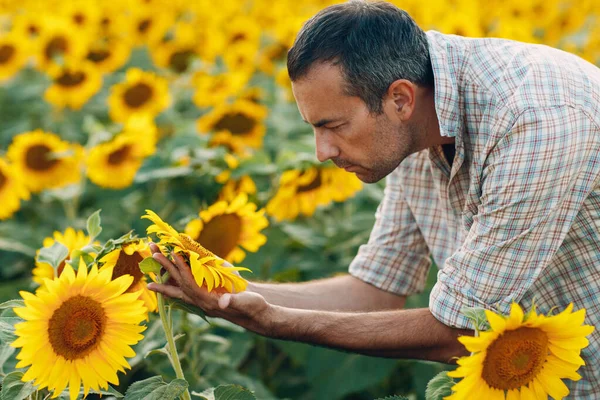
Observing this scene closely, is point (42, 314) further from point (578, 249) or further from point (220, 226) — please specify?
point (578, 249)

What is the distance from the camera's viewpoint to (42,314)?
5.52ft

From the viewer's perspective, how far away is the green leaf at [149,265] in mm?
1713

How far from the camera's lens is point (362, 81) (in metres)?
1.96

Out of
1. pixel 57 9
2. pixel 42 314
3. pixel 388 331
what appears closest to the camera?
pixel 42 314

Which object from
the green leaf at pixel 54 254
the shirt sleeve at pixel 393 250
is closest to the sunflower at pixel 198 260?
the green leaf at pixel 54 254

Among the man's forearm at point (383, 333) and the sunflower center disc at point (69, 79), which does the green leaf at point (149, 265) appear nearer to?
the man's forearm at point (383, 333)

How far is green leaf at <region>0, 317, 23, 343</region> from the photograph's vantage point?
1.74 metres

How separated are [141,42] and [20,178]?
6.50 ft

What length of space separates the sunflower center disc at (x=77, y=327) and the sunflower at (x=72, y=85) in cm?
293

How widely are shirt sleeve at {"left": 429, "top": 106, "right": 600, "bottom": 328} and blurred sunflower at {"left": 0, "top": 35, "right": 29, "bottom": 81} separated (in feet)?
11.6

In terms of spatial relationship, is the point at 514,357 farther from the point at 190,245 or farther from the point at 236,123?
the point at 236,123

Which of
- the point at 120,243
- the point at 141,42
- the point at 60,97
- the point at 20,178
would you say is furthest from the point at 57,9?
the point at 120,243

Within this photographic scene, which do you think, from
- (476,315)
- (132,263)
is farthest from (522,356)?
(132,263)

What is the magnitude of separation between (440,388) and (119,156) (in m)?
2.02
